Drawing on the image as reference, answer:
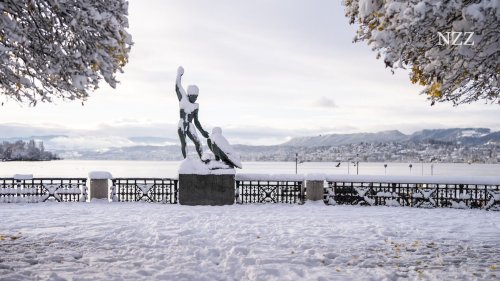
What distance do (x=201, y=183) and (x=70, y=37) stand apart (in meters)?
8.71

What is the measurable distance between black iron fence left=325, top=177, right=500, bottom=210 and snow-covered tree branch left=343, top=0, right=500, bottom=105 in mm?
9832

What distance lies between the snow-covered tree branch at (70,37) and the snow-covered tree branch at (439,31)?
371 cm

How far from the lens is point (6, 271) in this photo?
6.20 m

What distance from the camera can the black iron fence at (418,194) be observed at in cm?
1539

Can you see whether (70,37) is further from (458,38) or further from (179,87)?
(179,87)

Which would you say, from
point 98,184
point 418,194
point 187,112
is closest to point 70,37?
point 187,112

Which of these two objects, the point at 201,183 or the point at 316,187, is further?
the point at 316,187

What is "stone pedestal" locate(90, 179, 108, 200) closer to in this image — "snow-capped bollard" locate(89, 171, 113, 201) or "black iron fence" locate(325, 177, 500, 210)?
"snow-capped bollard" locate(89, 171, 113, 201)

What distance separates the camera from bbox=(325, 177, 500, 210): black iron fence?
15.4m

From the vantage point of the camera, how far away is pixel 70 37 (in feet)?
22.0

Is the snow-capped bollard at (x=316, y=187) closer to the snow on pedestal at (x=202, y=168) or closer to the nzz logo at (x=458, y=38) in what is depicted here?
the snow on pedestal at (x=202, y=168)

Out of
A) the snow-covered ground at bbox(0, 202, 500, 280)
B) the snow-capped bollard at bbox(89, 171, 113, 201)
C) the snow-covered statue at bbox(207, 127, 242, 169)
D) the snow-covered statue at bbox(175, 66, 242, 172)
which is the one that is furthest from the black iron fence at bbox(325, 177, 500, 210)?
the snow-capped bollard at bbox(89, 171, 113, 201)

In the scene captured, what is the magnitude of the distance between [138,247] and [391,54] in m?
5.66

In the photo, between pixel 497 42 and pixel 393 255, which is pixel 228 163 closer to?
pixel 393 255
